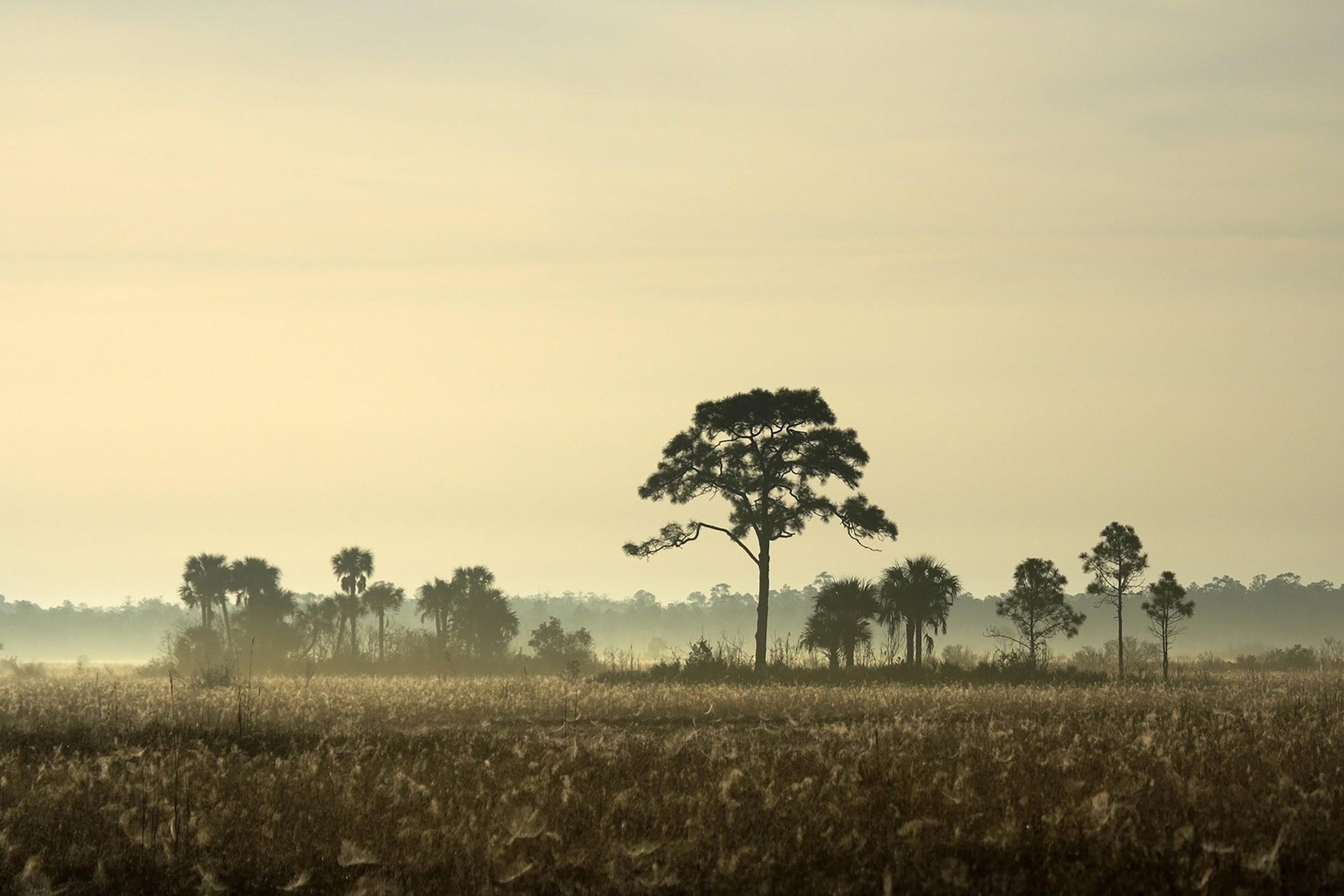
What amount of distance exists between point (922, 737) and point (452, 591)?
66.3 metres

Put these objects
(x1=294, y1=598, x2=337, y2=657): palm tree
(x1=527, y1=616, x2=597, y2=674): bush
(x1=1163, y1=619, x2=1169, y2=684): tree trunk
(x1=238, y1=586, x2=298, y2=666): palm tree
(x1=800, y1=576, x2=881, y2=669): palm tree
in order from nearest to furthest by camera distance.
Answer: (x1=1163, y1=619, x2=1169, y2=684): tree trunk
(x1=800, y1=576, x2=881, y2=669): palm tree
(x1=527, y1=616, x2=597, y2=674): bush
(x1=238, y1=586, x2=298, y2=666): palm tree
(x1=294, y1=598, x2=337, y2=657): palm tree

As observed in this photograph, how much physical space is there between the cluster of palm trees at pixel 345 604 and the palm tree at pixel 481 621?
44 millimetres

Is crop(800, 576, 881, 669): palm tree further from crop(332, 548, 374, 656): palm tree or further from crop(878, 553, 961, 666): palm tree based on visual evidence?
crop(332, 548, 374, 656): palm tree

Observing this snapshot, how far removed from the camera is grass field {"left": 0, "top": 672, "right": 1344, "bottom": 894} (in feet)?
35.5

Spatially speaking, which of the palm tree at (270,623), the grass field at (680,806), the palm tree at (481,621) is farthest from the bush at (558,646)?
the grass field at (680,806)

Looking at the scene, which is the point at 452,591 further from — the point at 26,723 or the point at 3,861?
the point at 3,861

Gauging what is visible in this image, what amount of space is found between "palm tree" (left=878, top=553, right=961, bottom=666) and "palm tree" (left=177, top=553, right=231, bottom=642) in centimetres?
5072

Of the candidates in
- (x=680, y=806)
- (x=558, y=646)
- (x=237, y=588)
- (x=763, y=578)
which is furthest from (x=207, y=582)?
(x=680, y=806)

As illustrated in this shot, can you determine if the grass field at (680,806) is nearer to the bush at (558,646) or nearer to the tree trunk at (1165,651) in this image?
the tree trunk at (1165,651)

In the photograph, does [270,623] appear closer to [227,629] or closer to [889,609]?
[227,629]

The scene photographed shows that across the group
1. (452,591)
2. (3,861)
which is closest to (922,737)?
(3,861)

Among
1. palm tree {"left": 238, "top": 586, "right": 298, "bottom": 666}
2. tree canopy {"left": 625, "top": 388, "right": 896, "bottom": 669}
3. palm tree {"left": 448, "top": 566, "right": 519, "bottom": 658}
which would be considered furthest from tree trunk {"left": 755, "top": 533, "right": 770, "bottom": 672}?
palm tree {"left": 238, "top": 586, "right": 298, "bottom": 666}

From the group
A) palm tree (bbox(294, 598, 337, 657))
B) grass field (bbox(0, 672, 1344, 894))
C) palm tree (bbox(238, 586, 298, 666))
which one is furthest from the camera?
palm tree (bbox(294, 598, 337, 657))

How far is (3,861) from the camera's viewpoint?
38.6ft
